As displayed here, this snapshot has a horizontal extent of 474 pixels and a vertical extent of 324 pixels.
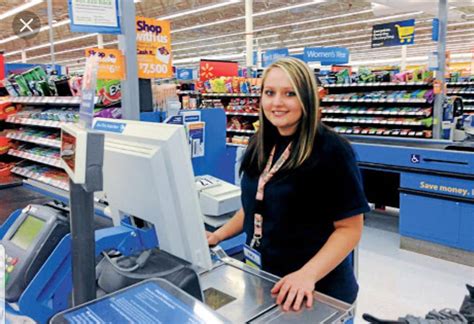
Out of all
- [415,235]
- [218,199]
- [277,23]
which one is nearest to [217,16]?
[277,23]

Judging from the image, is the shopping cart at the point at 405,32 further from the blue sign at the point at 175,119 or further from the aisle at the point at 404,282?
the blue sign at the point at 175,119

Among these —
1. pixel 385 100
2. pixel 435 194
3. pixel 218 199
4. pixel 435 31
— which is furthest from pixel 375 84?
pixel 218 199

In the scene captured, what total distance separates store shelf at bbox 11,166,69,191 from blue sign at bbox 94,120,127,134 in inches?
114

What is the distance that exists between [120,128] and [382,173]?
15.1ft

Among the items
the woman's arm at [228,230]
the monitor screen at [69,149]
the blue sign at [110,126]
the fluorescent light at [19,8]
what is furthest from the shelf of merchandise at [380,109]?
the fluorescent light at [19,8]

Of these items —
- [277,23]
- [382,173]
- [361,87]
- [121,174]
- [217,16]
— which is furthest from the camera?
[277,23]

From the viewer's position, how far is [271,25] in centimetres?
1897

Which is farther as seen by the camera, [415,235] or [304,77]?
[415,235]

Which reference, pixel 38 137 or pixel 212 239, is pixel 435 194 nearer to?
pixel 212 239

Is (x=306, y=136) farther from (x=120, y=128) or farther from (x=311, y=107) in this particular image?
(x=120, y=128)

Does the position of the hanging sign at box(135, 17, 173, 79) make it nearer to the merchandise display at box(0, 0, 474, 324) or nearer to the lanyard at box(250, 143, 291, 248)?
the merchandise display at box(0, 0, 474, 324)

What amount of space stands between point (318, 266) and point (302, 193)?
257 millimetres

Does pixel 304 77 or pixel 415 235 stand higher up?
pixel 304 77

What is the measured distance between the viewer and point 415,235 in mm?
4387
